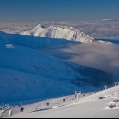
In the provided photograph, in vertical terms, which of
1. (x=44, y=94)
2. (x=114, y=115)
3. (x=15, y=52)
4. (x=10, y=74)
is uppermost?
(x=15, y=52)

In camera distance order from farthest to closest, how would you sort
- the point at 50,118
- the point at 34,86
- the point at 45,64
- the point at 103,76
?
1. the point at 103,76
2. the point at 45,64
3. the point at 34,86
4. the point at 50,118

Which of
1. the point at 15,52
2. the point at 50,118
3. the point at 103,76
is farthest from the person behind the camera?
the point at 103,76

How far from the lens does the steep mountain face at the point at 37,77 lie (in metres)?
108

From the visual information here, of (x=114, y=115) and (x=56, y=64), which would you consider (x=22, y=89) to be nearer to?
(x=56, y=64)

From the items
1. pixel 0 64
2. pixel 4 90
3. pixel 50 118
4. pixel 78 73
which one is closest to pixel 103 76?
pixel 78 73

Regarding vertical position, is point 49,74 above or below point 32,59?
below

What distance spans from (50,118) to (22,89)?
87.5 m

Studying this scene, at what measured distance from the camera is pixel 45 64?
543 feet

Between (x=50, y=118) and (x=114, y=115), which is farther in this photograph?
(x=50, y=118)

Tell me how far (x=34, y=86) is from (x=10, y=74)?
44.5 feet

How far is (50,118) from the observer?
24.8 meters

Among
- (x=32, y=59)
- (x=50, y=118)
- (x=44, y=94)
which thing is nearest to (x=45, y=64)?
(x=32, y=59)

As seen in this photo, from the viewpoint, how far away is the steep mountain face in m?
108

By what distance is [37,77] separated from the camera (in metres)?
127
